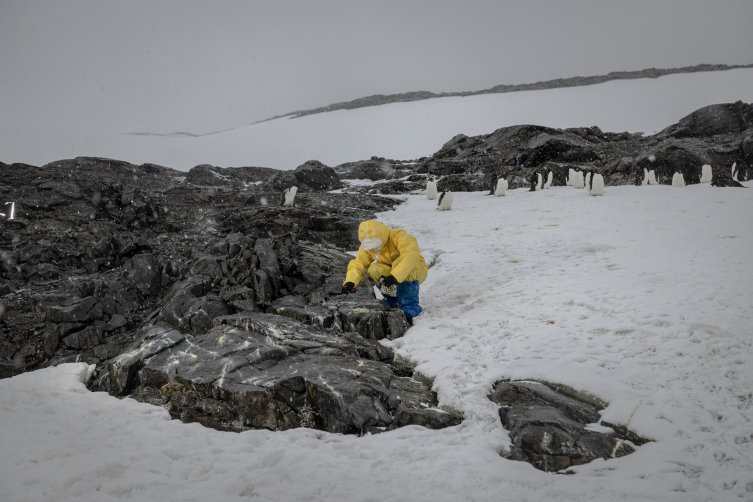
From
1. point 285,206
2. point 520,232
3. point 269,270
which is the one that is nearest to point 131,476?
point 269,270

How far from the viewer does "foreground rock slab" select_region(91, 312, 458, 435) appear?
2.95 m

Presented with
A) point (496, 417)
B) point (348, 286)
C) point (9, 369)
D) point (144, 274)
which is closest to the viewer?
point (496, 417)

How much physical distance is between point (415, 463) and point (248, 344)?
7.22 feet

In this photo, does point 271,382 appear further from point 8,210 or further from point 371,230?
point 8,210

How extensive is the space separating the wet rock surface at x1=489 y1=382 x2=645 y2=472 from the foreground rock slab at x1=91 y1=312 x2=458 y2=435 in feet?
1.72

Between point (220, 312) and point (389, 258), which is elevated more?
point (389, 258)

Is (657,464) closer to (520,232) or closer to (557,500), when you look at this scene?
(557,500)

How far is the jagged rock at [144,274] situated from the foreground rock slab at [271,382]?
6.93 ft

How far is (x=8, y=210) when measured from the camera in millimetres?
8523

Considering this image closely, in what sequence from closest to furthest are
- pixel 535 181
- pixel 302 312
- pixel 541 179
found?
pixel 302 312 < pixel 541 179 < pixel 535 181

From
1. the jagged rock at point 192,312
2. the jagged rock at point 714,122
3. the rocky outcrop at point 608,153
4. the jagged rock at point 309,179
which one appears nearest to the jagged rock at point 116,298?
the jagged rock at point 192,312

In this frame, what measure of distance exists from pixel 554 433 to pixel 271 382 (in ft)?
7.27

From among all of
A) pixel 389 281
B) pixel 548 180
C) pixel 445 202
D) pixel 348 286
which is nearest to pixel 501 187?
pixel 548 180

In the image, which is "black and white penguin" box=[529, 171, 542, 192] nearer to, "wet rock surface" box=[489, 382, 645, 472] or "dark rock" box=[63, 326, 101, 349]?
"wet rock surface" box=[489, 382, 645, 472]
